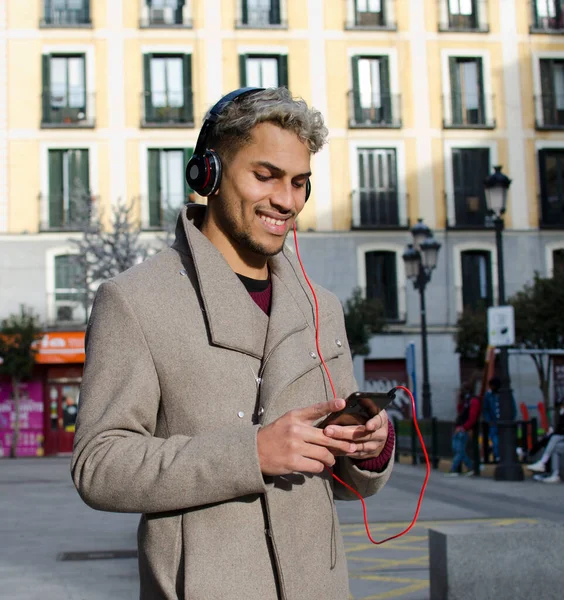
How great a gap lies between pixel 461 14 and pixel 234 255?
3292 cm

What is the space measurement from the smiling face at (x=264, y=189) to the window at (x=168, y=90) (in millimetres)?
30145

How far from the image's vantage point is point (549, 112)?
33.6m

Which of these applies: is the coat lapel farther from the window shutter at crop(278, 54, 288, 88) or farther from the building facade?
the window shutter at crop(278, 54, 288, 88)

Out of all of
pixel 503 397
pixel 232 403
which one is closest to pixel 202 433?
pixel 232 403

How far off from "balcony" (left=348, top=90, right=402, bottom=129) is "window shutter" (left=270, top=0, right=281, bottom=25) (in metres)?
3.28

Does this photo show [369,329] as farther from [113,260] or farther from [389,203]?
[113,260]

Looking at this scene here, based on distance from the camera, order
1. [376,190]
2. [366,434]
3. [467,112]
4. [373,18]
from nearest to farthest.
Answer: [366,434] < [376,190] < [467,112] < [373,18]

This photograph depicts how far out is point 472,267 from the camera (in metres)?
33.1

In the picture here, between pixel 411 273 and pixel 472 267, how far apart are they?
10.8 m

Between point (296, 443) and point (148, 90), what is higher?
point (148, 90)

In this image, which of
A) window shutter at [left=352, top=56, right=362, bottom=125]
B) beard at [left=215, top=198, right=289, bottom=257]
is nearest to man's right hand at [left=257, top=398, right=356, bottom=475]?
beard at [left=215, top=198, right=289, bottom=257]

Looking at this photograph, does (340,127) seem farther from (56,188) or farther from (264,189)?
(264,189)

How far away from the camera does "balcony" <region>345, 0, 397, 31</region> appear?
109 feet

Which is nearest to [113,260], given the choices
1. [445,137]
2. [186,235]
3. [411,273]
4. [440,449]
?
[411,273]
